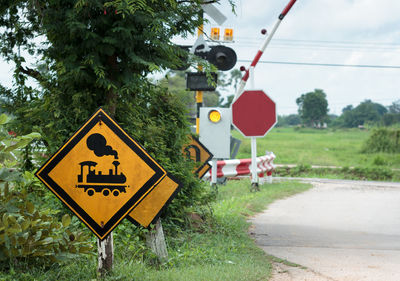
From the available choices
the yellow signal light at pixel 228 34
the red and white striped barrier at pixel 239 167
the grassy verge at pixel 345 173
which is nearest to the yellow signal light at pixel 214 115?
the yellow signal light at pixel 228 34

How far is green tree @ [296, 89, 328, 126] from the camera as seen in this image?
112500 mm

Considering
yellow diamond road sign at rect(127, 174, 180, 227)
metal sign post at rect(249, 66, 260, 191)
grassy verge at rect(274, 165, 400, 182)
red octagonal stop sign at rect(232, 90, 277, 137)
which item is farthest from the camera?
grassy verge at rect(274, 165, 400, 182)

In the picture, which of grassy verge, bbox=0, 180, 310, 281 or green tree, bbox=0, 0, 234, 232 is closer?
grassy verge, bbox=0, 180, 310, 281

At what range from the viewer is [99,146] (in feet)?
13.1

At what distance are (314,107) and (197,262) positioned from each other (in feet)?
363

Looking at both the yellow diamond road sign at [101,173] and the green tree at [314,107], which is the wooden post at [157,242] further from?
the green tree at [314,107]

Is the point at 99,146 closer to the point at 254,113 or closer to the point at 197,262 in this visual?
the point at 197,262

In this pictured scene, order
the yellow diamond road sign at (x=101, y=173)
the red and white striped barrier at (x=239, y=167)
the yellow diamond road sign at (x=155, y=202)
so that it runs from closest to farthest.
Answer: the yellow diamond road sign at (x=101, y=173)
the yellow diamond road sign at (x=155, y=202)
the red and white striped barrier at (x=239, y=167)

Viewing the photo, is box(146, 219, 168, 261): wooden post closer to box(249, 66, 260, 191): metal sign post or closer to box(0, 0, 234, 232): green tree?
box(0, 0, 234, 232): green tree

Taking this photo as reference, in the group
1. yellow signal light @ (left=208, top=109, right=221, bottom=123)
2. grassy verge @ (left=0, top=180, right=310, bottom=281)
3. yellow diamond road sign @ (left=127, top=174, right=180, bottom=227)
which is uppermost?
yellow signal light @ (left=208, top=109, right=221, bottom=123)

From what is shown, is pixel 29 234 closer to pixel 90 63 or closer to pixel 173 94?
pixel 90 63

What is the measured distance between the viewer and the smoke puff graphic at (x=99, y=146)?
3998 millimetres

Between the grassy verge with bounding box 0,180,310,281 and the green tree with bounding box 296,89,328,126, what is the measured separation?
105988 mm

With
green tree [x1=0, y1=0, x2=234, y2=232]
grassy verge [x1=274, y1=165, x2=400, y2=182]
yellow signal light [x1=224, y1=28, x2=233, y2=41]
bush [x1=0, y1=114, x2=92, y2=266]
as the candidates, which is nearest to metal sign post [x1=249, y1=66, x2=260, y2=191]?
yellow signal light [x1=224, y1=28, x2=233, y2=41]
